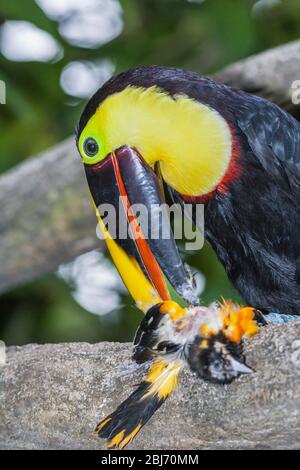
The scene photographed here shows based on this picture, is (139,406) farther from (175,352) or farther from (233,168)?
(233,168)

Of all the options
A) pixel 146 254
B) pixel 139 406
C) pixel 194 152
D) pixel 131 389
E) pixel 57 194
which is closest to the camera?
pixel 139 406

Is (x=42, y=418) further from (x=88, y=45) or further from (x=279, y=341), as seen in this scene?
(x=88, y=45)

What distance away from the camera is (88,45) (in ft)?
10.5

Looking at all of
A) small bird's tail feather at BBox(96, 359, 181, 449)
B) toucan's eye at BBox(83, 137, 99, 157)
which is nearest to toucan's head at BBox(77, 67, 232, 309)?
toucan's eye at BBox(83, 137, 99, 157)

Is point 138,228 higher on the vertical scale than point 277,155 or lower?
lower

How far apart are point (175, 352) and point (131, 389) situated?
0.15 m

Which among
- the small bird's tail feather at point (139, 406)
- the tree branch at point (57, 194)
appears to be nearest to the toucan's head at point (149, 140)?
the small bird's tail feather at point (139, 406)

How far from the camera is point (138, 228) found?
1.82 meters

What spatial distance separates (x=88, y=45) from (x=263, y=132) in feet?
4.81

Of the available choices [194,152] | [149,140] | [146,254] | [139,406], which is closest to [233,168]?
[194,152]

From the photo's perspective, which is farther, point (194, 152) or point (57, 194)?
point (57, 194)

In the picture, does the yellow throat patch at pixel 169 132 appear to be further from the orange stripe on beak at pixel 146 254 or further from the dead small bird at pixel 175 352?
the dead small bird at pixel 175 352

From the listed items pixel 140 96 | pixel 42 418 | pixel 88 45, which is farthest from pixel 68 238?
pixel 42 418

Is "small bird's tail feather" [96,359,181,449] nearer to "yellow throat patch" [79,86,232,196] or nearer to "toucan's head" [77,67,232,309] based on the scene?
"toucan's head" [77,67,232,309]
